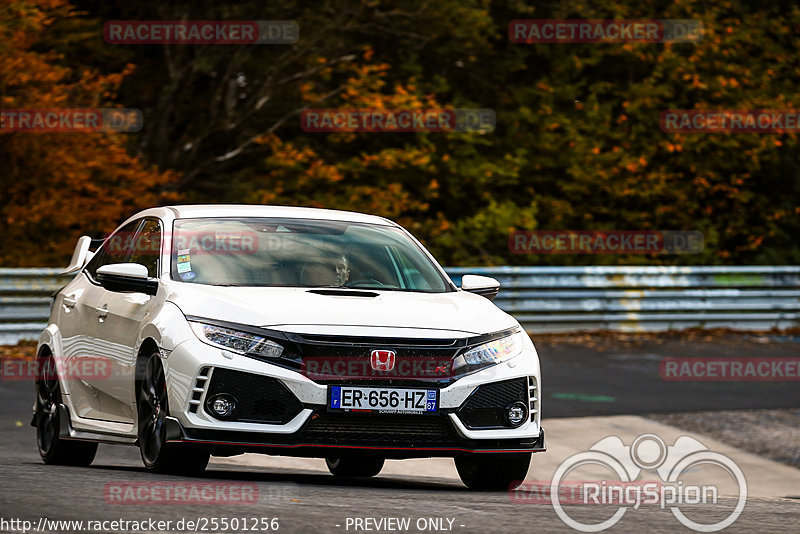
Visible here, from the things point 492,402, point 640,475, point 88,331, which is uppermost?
point 88,331

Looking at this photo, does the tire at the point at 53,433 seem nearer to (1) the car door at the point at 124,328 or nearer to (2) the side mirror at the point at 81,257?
(2) the side mirror at the point at 81,257

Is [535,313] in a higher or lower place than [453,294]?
lower

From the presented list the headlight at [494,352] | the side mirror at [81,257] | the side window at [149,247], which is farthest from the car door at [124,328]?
the headlight at [494,352]

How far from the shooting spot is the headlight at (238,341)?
791 centimetres

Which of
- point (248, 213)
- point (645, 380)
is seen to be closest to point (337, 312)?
point (248, 213)

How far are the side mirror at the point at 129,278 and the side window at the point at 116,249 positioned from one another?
111 centimetres

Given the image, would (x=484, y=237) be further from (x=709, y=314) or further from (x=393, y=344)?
(x=393, y=344)

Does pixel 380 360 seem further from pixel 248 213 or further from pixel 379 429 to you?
pixel 248 213

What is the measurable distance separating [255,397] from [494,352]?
1.32 m

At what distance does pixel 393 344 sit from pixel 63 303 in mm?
3221

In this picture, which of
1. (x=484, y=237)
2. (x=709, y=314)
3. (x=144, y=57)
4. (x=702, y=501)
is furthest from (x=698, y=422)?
(x=144, y=57)

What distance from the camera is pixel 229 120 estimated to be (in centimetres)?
2764

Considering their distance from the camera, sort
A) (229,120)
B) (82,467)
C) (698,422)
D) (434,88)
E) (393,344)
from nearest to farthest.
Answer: (393,344)
(82,467)
(698,422)
(229,120)
(434,88)

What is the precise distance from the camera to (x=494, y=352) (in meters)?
8.29
